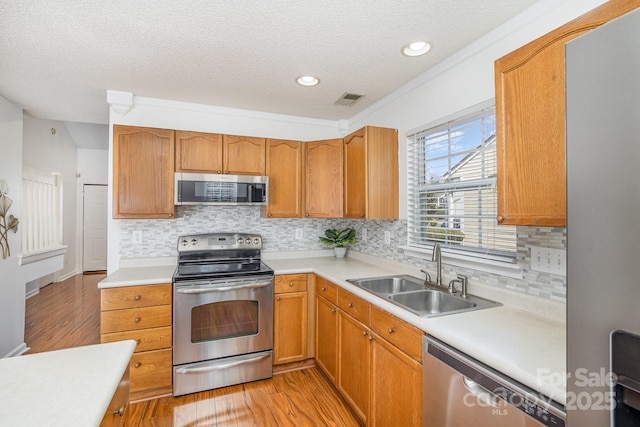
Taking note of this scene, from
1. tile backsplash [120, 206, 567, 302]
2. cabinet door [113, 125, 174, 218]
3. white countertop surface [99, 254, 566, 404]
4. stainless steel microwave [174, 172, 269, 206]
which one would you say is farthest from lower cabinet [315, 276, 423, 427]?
cabinet door [113, 125, 174, 218]

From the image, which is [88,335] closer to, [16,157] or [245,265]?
[16,157]

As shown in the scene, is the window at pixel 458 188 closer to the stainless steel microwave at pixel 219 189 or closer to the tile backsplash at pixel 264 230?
the tile backsplash at pixel 264 230

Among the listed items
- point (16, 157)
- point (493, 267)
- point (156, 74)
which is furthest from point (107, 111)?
point (493, 267)

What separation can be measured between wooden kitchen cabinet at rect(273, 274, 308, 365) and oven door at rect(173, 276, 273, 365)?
76 millimetres

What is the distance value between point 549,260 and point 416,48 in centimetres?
145

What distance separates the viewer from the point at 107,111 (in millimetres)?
3189

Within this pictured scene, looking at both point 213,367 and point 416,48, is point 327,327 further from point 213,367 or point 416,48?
point 416,48

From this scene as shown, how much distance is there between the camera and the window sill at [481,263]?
1.66 meters

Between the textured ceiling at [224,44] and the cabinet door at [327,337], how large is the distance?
1.83 meters

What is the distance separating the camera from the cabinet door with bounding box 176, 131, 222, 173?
8.87 feet

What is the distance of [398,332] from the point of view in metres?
1.61

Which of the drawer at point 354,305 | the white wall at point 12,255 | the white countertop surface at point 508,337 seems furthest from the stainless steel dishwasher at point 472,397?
the white wall at point 12,255

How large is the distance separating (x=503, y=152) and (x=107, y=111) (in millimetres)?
3611

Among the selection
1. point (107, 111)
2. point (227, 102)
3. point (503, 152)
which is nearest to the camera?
point (503, 152)
